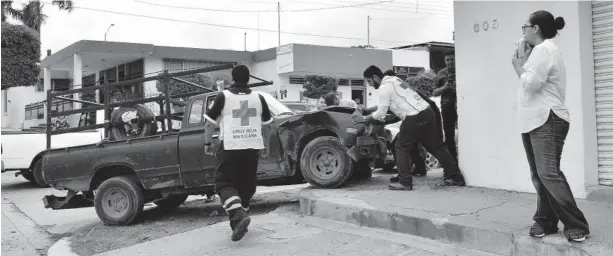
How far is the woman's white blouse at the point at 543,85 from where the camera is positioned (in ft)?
12.2

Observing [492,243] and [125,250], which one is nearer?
[492,243]

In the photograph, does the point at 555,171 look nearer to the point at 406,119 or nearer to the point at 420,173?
the point at 406,119

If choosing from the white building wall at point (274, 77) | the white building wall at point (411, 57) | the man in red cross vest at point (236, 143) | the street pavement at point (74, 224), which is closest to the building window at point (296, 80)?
the white building wall at point (274, 77)

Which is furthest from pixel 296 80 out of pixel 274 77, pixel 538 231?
pixel 538 231

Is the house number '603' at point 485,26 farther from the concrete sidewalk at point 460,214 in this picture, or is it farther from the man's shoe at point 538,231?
the man's shoe at point 538,231

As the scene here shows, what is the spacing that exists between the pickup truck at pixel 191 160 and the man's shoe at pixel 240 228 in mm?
1633

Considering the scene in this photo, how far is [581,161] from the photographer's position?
5293 millimetres

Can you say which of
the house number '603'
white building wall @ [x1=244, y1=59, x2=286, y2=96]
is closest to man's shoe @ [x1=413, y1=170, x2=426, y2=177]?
the house number '603'

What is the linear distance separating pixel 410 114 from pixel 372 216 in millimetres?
1653

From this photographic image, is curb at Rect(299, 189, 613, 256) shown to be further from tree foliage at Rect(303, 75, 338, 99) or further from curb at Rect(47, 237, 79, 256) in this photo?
tree foliage at Rect(303, 75, 338, 99)

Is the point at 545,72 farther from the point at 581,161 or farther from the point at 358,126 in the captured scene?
the point at 358,126

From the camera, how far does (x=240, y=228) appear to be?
5.02m

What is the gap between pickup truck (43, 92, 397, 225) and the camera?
6.71m

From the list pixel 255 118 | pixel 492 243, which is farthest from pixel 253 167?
pixel 492 243
